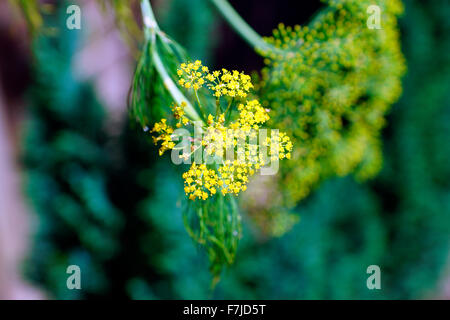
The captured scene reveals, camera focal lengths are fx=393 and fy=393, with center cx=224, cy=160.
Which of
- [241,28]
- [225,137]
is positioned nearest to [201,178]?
[225,137]

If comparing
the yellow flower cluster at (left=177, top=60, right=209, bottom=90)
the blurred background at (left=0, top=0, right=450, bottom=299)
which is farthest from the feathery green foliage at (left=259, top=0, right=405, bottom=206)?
the blurred background at (left=0, top=0, right=450, bottom=299)

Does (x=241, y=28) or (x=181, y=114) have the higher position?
(x=241, y=28)

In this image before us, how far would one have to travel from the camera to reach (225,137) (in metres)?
0.50

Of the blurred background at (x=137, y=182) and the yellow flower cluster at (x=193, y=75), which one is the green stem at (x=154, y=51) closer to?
the yellow flower cluster at (x=193, y=75)

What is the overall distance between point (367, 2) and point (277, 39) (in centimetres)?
21

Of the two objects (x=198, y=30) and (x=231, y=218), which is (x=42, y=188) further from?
(x=231, y=218)

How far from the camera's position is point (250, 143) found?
53 centimetres

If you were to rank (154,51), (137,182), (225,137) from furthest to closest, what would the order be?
1. (137,182)
2. (154,51)
3. (225,137)

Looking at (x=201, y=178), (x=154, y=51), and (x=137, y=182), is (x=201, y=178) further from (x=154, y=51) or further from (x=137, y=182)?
(x=137, y=182)

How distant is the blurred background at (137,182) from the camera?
141 centimetres

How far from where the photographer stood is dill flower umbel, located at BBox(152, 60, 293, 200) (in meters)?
0.51

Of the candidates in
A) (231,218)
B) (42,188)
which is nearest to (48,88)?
(42,188)

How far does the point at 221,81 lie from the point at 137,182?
99 centimetres

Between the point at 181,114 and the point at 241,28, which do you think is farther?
the point at 241,28
